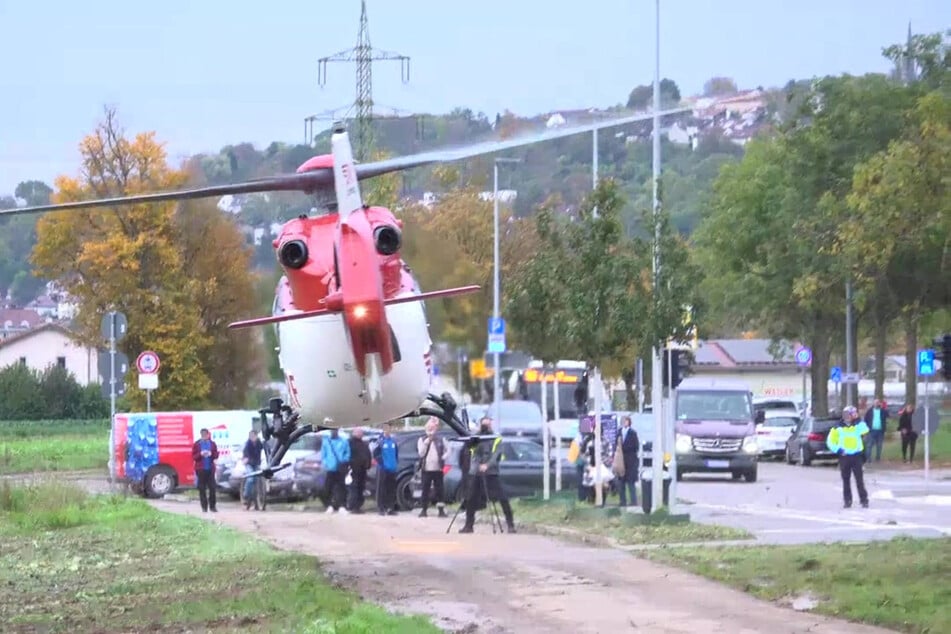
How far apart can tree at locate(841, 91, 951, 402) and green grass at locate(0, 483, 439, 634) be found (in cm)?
1985

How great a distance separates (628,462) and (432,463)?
3493 millimetres

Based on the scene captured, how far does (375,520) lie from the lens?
29.2 metres

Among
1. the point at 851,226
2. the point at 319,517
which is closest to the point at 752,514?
the point at 319,517

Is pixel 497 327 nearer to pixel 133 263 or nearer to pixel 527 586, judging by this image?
pixel 133 263

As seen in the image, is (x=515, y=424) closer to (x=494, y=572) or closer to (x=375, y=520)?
(x=375, y=520)

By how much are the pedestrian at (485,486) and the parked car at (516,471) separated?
6328mm

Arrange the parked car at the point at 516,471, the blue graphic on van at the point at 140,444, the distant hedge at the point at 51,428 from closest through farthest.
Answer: the parked car at the point at 516,471 < the blue graphic on van at the point at 140,444 < the distant hedge at the point at 51,428

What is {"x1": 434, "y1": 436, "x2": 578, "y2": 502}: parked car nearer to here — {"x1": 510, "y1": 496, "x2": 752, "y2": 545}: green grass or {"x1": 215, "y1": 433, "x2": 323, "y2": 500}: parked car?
{"x1": 215, "y1": 433, "x2": 323, "y2": 500}: parked car

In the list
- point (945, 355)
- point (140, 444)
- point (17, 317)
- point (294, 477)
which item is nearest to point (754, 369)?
point (17, 317)

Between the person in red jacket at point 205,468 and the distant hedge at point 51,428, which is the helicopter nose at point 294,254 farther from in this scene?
the distant hedge at point 51,428

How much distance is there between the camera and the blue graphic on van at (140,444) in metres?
39.8

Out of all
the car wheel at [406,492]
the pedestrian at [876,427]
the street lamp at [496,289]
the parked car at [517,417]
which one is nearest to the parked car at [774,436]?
the pedestrian at [876,427]

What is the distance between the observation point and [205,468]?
1321 inches

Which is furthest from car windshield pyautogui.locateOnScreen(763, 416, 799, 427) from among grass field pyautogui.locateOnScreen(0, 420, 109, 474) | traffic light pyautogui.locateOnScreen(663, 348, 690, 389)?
traffic light pyautogui.locateOnScreen(663, 348, 690, 389)
